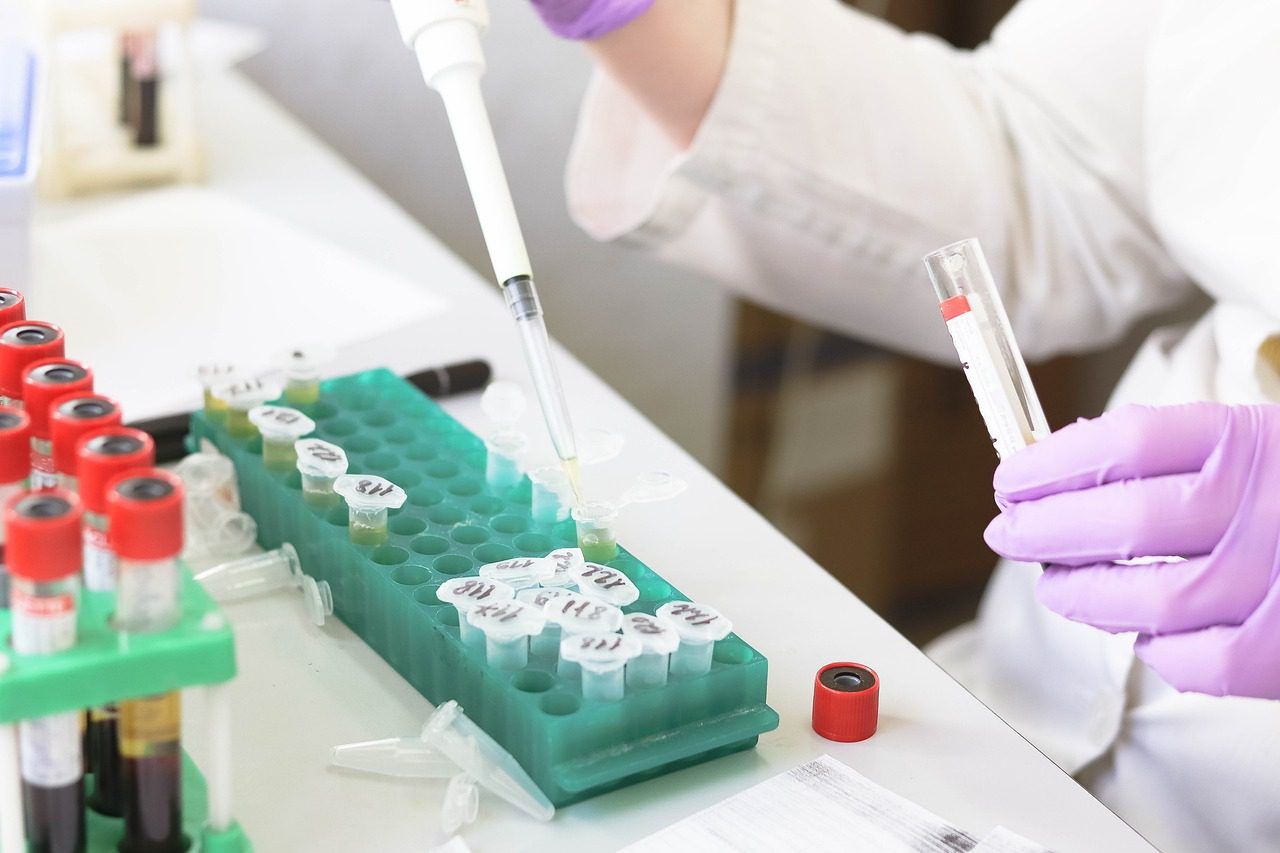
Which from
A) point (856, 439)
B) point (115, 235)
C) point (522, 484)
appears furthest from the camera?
point (856, 439)

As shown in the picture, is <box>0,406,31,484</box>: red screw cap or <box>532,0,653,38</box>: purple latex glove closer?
<box>0,406,31,484</box>: red screw cap

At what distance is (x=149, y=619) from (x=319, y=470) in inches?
8.4

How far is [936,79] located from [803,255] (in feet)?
0.57

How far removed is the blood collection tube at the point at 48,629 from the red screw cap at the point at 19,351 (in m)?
0.11

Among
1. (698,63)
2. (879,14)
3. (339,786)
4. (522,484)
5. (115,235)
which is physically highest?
(879,14)

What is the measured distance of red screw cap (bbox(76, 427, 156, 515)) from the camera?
513 mm

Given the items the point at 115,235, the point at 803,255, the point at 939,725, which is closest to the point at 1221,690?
the point at 939,725

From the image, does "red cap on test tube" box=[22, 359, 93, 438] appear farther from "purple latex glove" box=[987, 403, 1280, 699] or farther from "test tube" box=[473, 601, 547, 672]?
"purple latex glove" box=[987, 403, 1280, 699]

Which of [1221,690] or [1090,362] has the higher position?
[1090,362]

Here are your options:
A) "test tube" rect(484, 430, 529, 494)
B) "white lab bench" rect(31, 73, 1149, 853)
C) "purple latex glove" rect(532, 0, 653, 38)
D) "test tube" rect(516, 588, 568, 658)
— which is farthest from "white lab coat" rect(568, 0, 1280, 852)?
"test tube" rect(516, 588, 568, 658)

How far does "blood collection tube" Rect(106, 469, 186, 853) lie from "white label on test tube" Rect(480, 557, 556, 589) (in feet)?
0.57

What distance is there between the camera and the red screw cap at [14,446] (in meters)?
0.56

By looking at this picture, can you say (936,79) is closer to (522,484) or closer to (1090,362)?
(522,484)

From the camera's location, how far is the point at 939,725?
67cm
